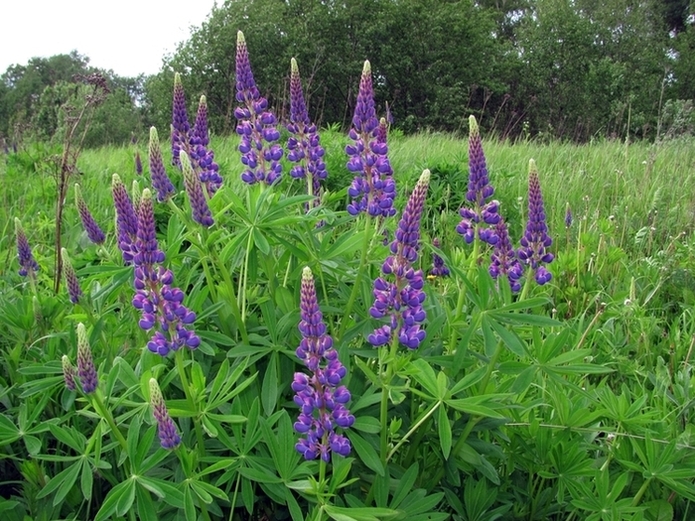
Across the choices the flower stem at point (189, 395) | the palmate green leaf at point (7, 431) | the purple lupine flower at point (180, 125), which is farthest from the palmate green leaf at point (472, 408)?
the purple lupine flower at point (180, 125)

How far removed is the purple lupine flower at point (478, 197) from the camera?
1615 mm

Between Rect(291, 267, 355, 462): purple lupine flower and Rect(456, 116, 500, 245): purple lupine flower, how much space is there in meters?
0.61

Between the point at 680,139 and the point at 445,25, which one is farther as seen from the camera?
the point at 445,25

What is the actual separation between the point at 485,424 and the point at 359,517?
51 centimetres

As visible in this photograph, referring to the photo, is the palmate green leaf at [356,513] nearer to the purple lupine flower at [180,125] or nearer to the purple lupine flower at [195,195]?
the purple lupine flower at [195,195]

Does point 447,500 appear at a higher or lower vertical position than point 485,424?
lower

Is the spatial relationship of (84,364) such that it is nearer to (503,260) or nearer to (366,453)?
(366,453)

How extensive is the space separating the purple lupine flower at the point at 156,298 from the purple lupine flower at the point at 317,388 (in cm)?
30

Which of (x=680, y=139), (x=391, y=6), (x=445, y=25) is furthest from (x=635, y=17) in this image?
(x=680, y=139)

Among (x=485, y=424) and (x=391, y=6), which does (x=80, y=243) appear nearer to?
(x=485, y=424)

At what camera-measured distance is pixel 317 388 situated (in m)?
1.26

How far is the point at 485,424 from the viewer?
1.64 meters

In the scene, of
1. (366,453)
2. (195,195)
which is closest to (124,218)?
(195,195)

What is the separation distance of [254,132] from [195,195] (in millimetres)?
609
